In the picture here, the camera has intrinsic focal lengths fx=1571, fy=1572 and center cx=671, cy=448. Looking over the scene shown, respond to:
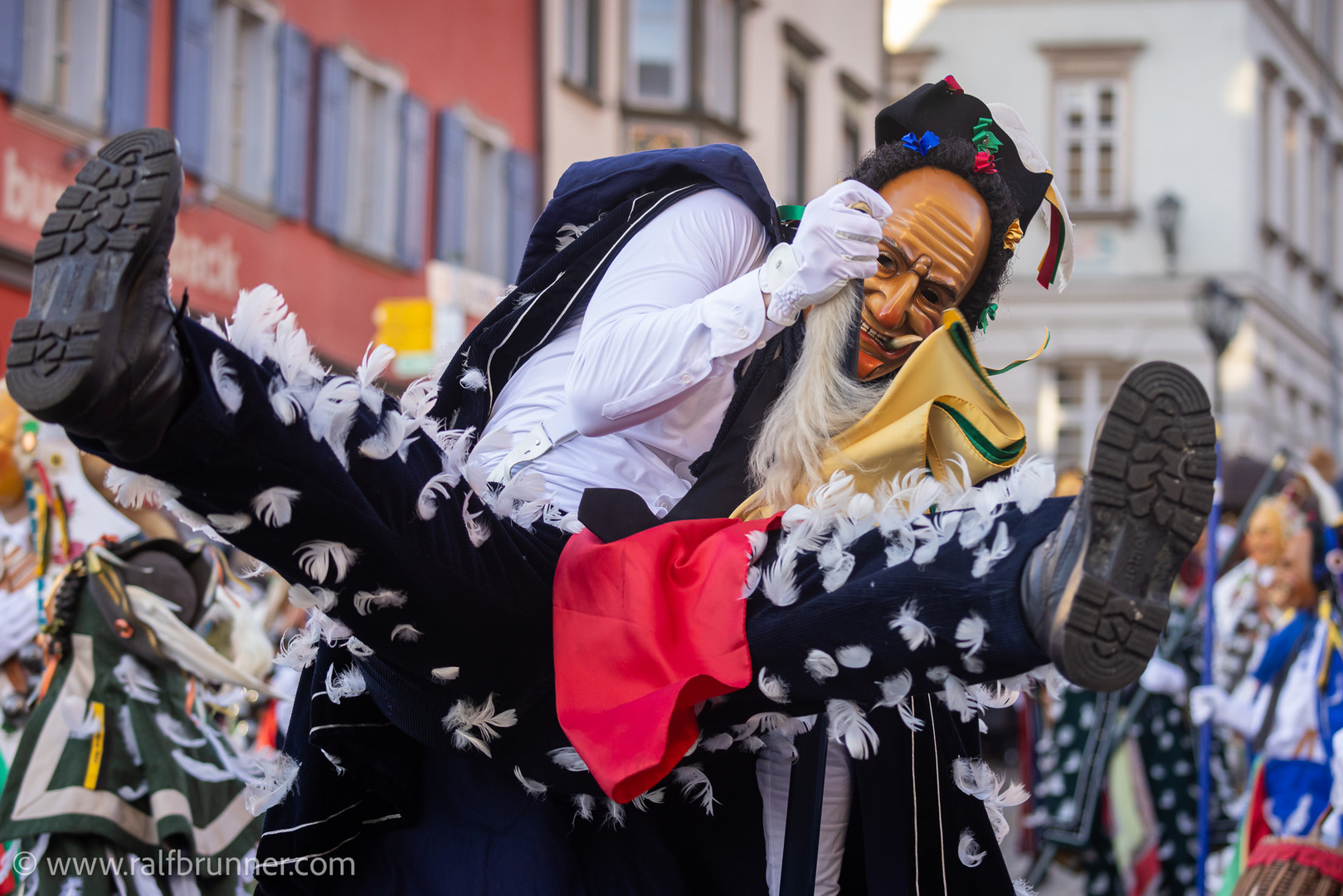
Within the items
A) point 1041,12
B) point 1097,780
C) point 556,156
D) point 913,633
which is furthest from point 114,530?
point 1041,12

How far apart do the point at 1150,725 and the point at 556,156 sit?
10.8 m

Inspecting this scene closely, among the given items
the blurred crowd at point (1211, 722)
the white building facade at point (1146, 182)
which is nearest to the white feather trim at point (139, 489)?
Answer: the blurred crowd at point (1211, 722)

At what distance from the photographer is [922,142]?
9.76 ft

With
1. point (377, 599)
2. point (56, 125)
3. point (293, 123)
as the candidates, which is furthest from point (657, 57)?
point (377, 599)

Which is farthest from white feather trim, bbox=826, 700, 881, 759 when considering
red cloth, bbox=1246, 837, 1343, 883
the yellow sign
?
the yellow sign

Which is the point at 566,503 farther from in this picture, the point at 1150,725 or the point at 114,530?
the point at 1150,725

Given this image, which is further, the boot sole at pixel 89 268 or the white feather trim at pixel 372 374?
the white feather trim at pixel 372 374

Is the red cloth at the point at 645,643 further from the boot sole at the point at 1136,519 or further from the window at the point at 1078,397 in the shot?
the window at the point at 1078,397

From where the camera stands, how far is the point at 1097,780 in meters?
7.95

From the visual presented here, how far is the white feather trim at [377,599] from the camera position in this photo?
206 centimetres

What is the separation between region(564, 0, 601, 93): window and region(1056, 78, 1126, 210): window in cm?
946

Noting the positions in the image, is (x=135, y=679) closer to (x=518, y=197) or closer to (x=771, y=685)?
(x=771, y=685)

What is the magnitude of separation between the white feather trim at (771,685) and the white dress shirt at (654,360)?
462 mm

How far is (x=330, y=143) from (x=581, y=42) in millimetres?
4648
